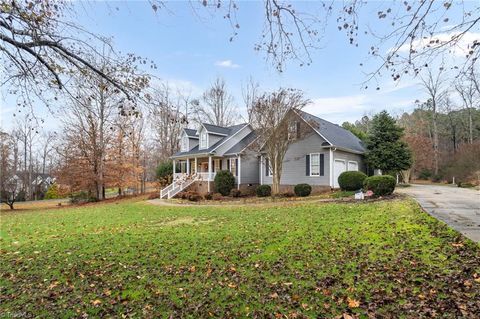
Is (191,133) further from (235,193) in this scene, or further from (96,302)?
(96,302)

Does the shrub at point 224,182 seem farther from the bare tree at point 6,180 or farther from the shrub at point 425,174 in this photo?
the shrub at point 425,174

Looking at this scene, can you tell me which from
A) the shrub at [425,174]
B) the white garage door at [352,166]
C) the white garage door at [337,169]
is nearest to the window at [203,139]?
the white garage door at [337,169]

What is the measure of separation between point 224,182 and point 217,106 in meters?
17.0

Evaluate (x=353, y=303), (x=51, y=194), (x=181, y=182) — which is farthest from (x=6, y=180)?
(x=353, y=303)

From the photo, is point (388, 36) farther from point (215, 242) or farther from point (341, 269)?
point (215, 242)

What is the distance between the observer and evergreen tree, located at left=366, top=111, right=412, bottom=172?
21.4m

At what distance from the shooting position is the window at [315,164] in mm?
18891

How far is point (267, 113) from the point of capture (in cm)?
1773

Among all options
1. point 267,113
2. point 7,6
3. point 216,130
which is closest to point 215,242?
point 7,6

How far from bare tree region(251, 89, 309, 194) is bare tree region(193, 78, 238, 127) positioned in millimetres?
17776

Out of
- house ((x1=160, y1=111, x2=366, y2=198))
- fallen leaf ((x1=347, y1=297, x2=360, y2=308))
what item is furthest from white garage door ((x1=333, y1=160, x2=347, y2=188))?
fallen leaf ((x1=347, y1=297, x2=360, y2=308))

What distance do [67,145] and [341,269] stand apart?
26931 mm

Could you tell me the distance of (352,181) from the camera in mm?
16672

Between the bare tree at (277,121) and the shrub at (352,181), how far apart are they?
4114mm
